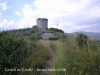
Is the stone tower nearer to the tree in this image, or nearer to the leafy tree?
the tree

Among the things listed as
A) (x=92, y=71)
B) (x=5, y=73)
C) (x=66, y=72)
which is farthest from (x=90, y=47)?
(x=5, y=73)

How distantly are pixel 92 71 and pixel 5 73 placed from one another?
278 cm

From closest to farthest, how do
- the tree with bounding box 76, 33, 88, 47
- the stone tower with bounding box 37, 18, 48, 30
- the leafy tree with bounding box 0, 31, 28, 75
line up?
1. the leafy tree with bounding box 0, 31, 28, 75
2. the tree with bounding box 76, 33, 88, 47
3. the stone tower with bounding box 37, 18, 48, 30

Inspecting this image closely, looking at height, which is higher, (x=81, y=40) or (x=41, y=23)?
(x=41, y=23)

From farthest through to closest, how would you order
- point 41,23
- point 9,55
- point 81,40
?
1. point 41,23
2. point 81,40
3. point 9,55

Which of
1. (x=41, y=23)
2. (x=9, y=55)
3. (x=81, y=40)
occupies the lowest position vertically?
(x=9, y=55)

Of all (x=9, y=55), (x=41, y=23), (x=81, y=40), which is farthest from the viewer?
(x=41, y=23)

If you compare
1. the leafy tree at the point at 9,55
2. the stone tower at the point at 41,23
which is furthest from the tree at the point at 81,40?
the stone tower at the point at 41,23

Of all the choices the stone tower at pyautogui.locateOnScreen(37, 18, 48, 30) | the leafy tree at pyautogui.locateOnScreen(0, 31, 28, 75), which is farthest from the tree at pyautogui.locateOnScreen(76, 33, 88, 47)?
the stone tower at pyautogui.locateOnScreen(37, 18, 48, 30)

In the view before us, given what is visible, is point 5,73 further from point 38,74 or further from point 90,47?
point 90,47

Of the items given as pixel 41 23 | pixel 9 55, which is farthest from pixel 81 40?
pixel 41 23

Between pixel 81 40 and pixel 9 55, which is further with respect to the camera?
pixel 81 40

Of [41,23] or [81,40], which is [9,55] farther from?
[41,23]

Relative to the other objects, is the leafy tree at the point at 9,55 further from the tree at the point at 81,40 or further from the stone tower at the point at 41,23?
the stone tower at the point at 41,23
